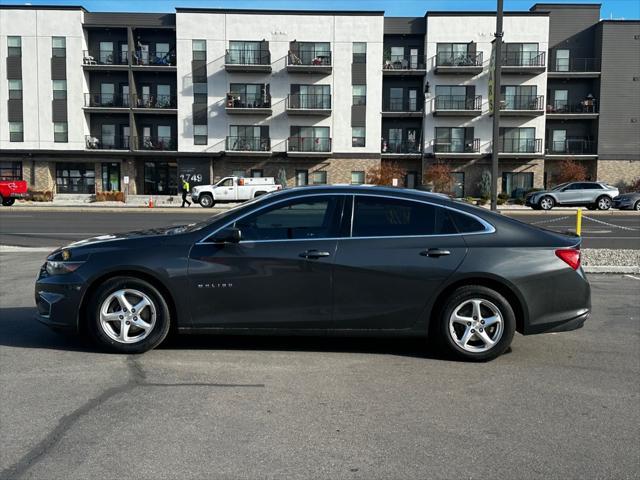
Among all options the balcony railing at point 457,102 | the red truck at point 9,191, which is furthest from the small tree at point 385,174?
the red truck at point 9,191

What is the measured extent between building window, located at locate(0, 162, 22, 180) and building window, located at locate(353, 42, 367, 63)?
29.9 metres

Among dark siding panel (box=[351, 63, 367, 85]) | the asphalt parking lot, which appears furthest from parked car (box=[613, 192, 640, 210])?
the asphalt parking lot

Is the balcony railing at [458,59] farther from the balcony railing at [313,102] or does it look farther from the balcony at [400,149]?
the balcony railing at [313,102]

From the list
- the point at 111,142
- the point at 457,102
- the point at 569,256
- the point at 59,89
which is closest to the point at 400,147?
the point at 457,102

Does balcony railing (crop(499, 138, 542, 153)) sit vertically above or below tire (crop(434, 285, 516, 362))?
above

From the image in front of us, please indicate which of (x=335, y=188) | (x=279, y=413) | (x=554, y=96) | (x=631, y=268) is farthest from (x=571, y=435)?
(x=554, y=96)

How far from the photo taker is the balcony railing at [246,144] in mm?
50812

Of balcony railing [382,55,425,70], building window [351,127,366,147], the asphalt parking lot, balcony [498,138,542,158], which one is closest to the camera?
the asphalt parking lot

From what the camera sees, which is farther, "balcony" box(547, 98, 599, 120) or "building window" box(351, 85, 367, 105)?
"balcony" box(547, 98, 599, 120)

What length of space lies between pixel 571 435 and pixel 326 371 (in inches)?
81.1

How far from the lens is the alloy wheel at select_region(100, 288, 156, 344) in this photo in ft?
18.3

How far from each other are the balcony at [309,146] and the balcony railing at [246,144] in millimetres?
2023

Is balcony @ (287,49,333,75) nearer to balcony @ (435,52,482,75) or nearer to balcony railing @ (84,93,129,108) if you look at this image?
balcony @ (435,52,482,75)

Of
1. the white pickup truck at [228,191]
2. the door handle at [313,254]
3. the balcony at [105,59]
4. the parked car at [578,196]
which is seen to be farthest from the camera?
the balcony at [105,59]
